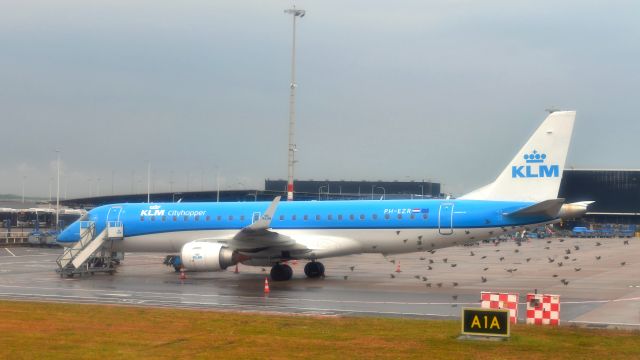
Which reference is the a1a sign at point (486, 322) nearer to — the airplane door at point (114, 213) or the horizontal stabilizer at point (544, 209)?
Result: the horizontal stabilizer at point (544, 209)

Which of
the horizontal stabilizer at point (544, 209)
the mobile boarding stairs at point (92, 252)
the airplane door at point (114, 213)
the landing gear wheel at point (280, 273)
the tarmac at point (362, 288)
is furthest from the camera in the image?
the airplane door at point (114, 213)

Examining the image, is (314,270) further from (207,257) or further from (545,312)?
(545,312)

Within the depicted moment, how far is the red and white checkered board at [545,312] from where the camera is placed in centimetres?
1848

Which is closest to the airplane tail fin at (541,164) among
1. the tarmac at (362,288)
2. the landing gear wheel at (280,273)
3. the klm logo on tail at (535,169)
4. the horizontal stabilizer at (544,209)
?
the klm logo on tail at (535,169)

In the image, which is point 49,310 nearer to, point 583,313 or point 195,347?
point 195,347

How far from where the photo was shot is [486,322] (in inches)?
627

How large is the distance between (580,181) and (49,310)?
11280 centimetres

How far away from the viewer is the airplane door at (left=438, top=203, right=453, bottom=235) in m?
31.7

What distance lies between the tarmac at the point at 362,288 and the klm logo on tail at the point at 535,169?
432 cm

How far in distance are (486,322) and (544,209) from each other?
14.3m

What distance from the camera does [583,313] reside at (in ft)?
71.5

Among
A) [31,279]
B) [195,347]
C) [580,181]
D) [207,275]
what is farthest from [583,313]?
[580,181]

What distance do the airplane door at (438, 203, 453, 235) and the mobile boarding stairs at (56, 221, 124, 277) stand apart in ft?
50.7

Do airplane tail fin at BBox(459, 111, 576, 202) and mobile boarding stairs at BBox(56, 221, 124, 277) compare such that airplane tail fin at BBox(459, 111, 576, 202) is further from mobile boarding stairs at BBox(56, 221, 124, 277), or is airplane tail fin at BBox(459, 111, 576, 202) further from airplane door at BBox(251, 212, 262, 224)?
mobile boarding stairs at BBox(56, 221, 124, 277)
